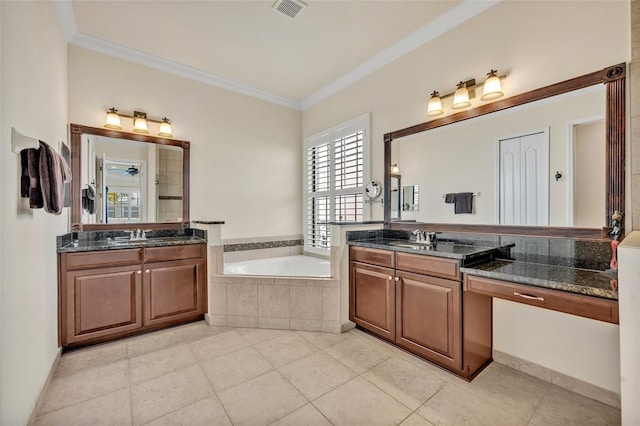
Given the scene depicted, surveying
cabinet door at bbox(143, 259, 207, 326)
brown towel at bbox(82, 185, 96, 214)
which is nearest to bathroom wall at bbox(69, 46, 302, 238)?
brown towel at bbox(82, 185, 96, 214)

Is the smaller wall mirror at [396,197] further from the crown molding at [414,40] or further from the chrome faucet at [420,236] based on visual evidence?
the crown molding at [414,40]

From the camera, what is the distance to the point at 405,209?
2867 millimetres

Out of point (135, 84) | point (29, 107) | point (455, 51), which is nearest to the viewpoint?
point (29, 107)

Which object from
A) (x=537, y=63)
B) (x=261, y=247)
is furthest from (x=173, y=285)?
(x=537, y=63)

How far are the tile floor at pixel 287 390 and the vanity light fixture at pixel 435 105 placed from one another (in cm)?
207

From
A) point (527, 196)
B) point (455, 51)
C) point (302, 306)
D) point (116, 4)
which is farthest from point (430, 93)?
point (116, 4)

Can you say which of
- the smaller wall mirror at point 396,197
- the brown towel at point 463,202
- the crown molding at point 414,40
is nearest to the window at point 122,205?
the crown molding at point 414,40

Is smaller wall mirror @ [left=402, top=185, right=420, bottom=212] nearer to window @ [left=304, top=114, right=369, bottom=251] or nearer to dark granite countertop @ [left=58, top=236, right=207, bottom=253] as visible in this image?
window @ [left=304, top=114, right=369, bottom=251]

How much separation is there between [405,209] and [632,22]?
1870mm

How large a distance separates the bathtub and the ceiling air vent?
8.51ft

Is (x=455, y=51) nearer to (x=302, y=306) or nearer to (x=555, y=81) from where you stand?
(x=555, y=81)

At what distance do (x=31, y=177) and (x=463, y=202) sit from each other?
2.88 metres

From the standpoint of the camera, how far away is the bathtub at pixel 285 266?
3.43 metres

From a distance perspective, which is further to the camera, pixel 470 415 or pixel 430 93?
pixel 430 93
